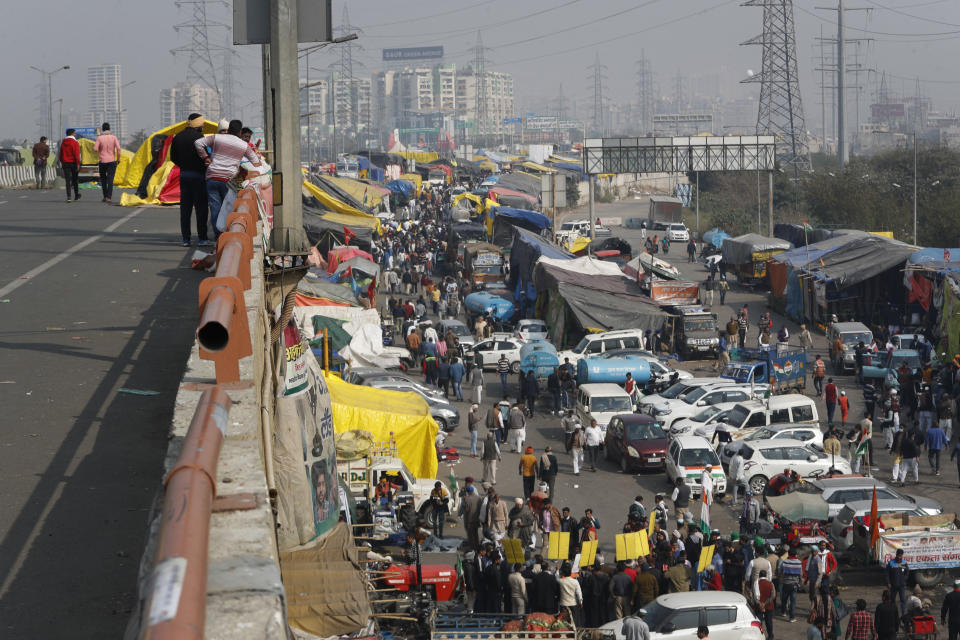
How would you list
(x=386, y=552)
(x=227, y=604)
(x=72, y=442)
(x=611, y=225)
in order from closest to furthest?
(x=227, y=604), (x=72, y=442), (x=386, y=552), (x=611, y=225)

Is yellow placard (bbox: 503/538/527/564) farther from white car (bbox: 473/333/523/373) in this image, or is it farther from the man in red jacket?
white car (bbox: 473/333/523/373)

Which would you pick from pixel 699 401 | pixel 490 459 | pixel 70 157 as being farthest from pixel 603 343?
pixel 70 157

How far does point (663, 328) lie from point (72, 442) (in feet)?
99.0

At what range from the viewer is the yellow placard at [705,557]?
52.7 feet

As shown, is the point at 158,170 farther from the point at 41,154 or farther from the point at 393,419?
the point at 41,154

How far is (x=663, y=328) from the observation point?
3512 centimetres

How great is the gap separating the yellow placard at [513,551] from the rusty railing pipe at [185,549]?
13228 mm

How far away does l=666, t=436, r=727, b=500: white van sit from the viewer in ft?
71.1

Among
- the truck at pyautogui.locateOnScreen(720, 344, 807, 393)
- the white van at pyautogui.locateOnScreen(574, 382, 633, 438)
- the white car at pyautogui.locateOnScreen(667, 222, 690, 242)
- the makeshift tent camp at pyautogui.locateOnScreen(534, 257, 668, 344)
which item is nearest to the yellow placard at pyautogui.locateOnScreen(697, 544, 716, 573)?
the white van at pyautogui.locateOnScreen(574, 382, 633, 438)

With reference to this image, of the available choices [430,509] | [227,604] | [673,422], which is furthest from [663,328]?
[227,604]

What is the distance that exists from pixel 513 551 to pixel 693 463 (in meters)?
7.31

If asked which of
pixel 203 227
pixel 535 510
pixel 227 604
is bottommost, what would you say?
pixel 535 510

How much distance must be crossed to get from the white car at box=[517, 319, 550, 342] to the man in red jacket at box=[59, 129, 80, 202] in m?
17.0

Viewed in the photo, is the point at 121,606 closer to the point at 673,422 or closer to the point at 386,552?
the point at 386,552
